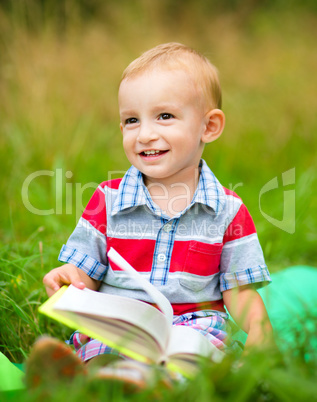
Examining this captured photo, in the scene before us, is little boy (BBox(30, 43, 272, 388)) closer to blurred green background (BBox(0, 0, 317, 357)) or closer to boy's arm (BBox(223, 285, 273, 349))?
boy's arm (BBox(223, 285, 273, 349))

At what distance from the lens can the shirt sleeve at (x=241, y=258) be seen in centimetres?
152

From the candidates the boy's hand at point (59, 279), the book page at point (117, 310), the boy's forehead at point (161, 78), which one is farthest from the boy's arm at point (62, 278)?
Answer: the boy's forehead at point (161, 78)

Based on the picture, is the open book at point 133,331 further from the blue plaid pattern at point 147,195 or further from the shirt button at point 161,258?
the blue plaid pattern at point 147,195

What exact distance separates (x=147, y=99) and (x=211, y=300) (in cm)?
65

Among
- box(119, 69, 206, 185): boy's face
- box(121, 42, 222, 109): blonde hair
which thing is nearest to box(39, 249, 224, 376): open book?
box(119, 69, 206, 185): boy's face

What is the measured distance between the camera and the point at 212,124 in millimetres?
1606

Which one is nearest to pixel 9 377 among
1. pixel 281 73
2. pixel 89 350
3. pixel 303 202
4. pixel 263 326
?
pixel 89 350

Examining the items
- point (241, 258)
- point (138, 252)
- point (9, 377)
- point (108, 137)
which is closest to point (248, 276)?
point (241, 258)

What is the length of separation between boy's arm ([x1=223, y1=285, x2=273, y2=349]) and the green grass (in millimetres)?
221

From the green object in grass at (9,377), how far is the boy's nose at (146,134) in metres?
0.73

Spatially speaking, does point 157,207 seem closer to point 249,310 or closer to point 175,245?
point 175,245

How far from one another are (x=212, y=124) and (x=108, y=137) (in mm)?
2197

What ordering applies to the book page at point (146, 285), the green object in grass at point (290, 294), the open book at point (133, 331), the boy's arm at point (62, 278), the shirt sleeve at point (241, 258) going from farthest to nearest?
the green object in grass at point (290, 294) → the shirt sleeve at point (241, 258) → the boy's arm at point (62, 278) → the book page at point (146, 285) → the open book at point (133, 331)

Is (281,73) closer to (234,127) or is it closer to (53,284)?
(234,127)
